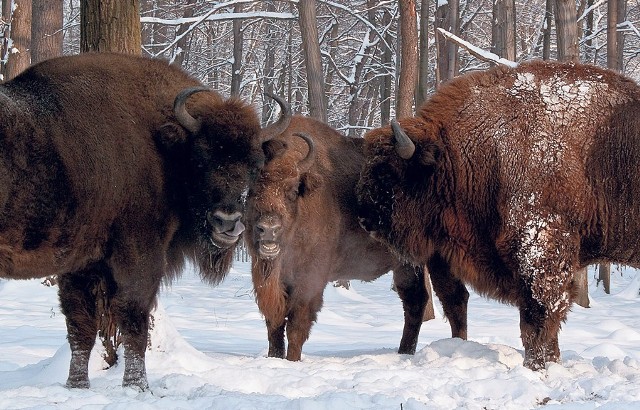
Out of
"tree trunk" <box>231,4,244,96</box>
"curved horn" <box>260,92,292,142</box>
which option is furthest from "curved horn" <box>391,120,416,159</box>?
"tree trunk" <box>231,4,244,96</box>

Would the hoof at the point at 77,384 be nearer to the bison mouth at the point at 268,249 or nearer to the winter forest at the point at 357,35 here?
the bison mouth at the point at 268,249

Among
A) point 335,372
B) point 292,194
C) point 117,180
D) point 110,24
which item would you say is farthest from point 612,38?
point 117,180

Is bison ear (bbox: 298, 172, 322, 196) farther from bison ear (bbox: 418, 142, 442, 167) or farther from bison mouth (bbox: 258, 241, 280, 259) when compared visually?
bison ear (bbox: 418, 142, 442, 167)

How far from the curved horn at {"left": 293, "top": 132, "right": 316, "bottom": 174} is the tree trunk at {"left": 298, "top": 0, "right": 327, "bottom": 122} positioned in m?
5.24

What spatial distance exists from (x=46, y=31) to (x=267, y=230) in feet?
30.5

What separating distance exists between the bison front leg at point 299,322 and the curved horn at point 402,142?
4.89 ft

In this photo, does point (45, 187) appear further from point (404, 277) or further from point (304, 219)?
point (404, 277)

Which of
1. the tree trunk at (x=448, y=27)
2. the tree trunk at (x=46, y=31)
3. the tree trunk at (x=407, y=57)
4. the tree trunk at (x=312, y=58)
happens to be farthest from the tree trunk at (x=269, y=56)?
the tree trunk at (x=407, y=57)

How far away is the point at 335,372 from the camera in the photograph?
5.74 meters

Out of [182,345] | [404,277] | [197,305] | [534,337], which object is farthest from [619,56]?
[182,345]

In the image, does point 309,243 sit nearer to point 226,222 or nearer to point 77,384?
point 226,222

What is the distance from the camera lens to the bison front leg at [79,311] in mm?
5484

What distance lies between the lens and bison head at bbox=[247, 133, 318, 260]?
6.59 m

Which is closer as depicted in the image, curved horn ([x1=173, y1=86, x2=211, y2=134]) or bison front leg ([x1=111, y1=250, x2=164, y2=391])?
bison front leg ([x1=111, y1=250, x2=164, y2=391])
